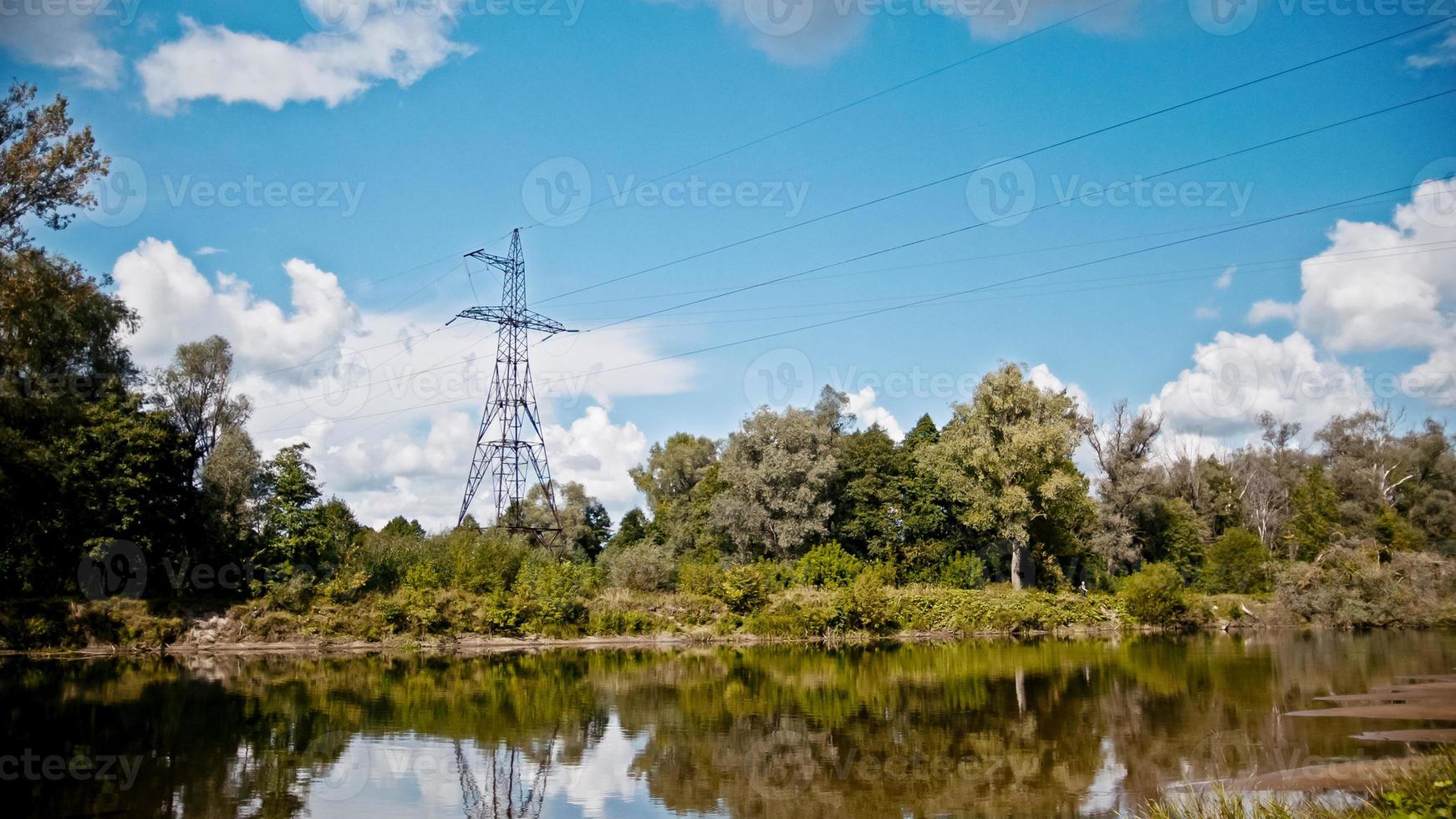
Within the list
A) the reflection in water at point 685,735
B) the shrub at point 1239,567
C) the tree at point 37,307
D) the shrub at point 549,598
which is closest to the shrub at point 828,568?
the shrub at point 549,598

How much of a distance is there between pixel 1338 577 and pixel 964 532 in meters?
17.2

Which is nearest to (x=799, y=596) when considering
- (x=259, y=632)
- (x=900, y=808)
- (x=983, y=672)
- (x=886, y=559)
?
(x=886, y=559)

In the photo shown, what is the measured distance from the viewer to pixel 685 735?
18.2 m

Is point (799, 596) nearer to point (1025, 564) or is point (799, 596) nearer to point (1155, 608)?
point (1025, 564)

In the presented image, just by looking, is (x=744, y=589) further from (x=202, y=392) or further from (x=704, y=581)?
(x=202, y=392)

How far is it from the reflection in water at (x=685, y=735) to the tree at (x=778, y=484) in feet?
58.7

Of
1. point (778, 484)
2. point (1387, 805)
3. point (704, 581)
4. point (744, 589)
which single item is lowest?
point (1387, 805)

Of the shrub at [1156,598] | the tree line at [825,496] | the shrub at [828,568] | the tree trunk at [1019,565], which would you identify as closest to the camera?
the tree line at [825,496]

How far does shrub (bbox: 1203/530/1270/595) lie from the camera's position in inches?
1882

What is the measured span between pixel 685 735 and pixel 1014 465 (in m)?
32.2

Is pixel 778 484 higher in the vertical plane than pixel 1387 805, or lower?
higher

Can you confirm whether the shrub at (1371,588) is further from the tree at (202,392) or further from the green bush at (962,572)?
the tree at (202,392)

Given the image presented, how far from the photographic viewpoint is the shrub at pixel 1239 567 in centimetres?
4781


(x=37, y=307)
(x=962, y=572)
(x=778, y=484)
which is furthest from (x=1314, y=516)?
(x=37, y=307)
